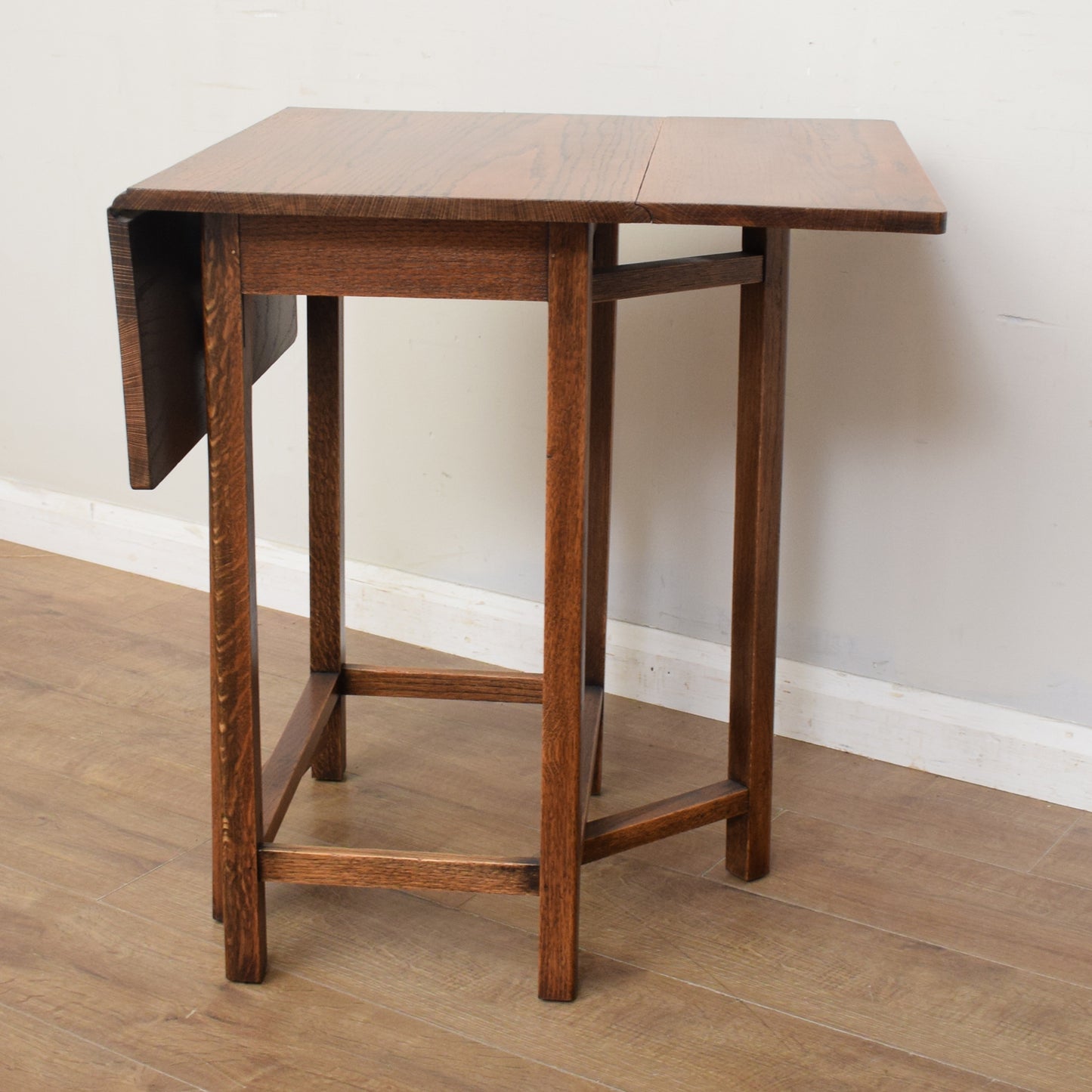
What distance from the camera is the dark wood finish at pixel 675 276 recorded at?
134 centimetres

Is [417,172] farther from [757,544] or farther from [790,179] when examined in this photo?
[757,544]

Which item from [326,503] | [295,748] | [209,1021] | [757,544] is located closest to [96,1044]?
[209,1021]

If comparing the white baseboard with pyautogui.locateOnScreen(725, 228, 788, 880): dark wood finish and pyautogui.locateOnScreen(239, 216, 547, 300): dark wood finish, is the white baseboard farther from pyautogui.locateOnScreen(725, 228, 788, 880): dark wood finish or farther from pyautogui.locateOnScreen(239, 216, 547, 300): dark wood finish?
pyautogui.locateOnScreen(239, 216, 547, 300): dark wood finish

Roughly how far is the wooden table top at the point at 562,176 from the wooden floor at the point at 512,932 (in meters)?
0.81

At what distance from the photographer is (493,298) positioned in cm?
122

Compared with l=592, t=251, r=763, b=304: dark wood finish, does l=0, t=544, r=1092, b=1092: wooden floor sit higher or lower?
lower

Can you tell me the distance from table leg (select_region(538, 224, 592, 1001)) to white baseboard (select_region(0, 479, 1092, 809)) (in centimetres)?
73

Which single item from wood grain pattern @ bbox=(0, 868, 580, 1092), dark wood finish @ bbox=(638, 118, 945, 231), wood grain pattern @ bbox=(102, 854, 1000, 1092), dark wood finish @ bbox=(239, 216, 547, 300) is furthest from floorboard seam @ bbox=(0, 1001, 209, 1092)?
dark wood finish @ bbox=(638, 118, 945, 231)

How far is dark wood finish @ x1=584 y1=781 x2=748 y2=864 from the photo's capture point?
1509 millimetres

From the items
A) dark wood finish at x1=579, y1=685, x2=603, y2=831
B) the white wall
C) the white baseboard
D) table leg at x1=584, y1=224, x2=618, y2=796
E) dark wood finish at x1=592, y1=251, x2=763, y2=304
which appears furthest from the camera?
the white baseboard

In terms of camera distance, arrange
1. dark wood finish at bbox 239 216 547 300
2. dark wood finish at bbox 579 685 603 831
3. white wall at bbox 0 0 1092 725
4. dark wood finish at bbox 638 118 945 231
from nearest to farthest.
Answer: dark wood finish at bbox 638 118 945 231 → dark wood finish at bbox 239 216 547 300 → dark wood finish at bbox 579 685 603 831 → white wall at bbox 0 0 1092 725

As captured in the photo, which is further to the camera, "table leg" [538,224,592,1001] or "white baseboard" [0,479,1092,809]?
"white baseboard" [0,479,1092,809]

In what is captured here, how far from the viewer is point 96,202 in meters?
2.61

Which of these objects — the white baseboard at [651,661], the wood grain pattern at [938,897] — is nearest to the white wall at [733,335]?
the white baseboard at [651,661]
